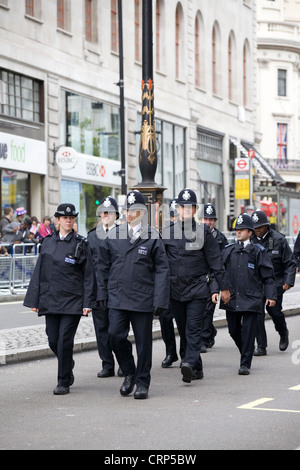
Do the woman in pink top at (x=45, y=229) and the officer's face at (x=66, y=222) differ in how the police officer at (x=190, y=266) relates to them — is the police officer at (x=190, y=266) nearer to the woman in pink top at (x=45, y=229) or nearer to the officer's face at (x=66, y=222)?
the officer's face at (x=66, y=222)

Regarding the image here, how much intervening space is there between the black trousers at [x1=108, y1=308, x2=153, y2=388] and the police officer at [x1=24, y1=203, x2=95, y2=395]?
372 millimetres

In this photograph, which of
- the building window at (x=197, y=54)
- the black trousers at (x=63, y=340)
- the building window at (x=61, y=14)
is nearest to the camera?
the black trousers at (x=63, y=340)

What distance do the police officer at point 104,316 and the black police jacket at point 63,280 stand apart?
984 mm

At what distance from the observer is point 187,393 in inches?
380

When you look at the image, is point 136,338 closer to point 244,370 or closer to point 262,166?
point 244,370

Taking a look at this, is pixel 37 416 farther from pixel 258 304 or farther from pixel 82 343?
pixel 82 343

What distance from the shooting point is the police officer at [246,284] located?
37.1ft

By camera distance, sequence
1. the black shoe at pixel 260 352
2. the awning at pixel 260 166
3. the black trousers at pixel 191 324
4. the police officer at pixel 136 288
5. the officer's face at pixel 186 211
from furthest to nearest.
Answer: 1. the awning at pixel 260 166
2. the black shoe at pixel 260 352
3. the officer's face at pixel 186 211
4. the black trousers at pixel 191 324
5. the police officer at pixel 136 288

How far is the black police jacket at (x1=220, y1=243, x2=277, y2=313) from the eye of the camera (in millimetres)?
11391

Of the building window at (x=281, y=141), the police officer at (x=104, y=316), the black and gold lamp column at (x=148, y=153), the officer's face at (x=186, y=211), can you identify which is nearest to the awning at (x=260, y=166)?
the building window at (x=281, y=141)

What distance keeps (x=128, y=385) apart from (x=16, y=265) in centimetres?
1265

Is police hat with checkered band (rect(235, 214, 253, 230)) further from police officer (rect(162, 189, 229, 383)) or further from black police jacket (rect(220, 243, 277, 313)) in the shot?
police officer (rect(162, 189, 229, 383))

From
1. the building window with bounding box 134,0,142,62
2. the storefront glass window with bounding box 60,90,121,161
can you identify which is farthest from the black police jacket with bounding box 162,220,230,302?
the building window with bounding box 134,0,142,62

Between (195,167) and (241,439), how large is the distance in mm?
34255
